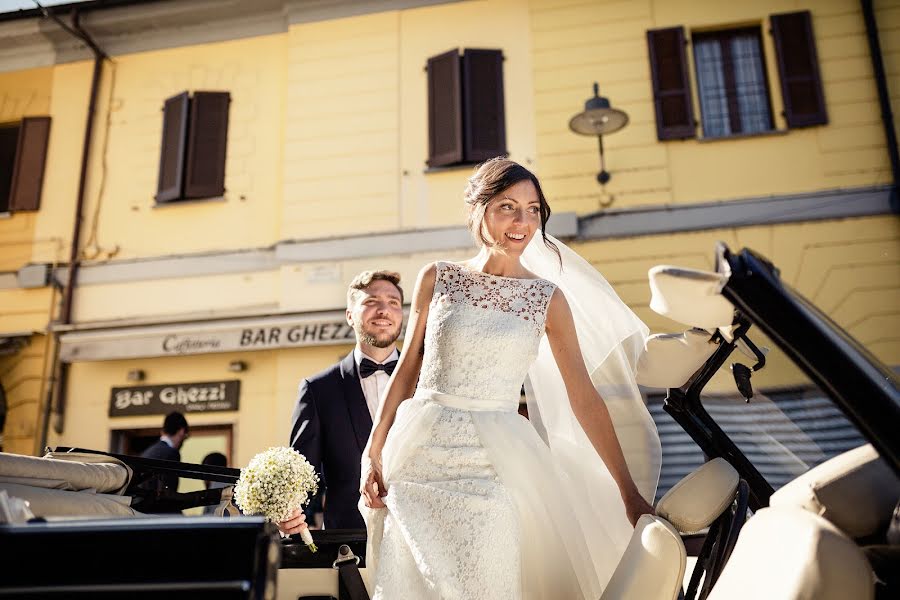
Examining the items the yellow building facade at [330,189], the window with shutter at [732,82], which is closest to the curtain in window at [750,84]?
the window with shutter at [732,82]

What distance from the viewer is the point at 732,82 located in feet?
29.2

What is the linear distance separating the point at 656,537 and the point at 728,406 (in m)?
0.57

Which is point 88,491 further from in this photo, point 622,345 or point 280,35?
point 280,35

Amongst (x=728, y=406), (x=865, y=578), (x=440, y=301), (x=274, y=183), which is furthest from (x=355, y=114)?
(x=865, y=578)

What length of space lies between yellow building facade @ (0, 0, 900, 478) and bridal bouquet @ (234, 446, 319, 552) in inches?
235

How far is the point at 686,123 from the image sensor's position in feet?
28.1

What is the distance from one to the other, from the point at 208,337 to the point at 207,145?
2906mm

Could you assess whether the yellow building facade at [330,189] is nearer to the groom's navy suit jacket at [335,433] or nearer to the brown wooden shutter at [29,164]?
the brown wooden shutter at [29,164]

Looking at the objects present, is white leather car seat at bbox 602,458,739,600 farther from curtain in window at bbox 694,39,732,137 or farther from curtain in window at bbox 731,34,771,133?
curtain in window at bbox 731,34,771,133

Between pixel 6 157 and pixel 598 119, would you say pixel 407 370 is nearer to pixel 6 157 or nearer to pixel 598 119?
pixel 598 119

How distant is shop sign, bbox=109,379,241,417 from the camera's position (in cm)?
899

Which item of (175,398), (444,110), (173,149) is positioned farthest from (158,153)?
(444,110)

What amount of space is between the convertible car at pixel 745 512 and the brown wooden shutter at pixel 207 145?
8272 mm

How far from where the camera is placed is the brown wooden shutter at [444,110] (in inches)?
352
